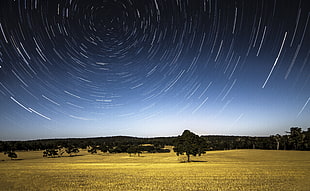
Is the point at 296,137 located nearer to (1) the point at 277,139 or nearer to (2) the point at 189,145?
(1) the point at 277,139

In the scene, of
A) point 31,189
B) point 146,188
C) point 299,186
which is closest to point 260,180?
point 299,186

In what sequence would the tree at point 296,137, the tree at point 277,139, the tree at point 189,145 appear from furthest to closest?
the tree at point 277,139
the tree at point 296,137
the tree at point 189,145

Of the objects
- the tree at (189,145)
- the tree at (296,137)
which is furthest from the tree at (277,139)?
the tree at (189,145)

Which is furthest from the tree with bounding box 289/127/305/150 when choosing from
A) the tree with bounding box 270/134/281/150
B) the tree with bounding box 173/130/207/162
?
the tree with bounding box 173/130/207/162

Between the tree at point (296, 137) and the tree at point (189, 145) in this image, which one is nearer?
the tree at point (189, 145)

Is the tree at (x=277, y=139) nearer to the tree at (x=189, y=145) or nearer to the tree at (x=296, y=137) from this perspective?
the tree at (x=296, y=137)

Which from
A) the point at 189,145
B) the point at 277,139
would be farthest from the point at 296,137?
the point at 189,145

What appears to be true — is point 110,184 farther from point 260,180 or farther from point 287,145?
point 287,145

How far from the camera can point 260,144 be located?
13200cm

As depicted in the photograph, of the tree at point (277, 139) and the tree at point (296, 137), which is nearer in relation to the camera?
the tree at point (296, 137)

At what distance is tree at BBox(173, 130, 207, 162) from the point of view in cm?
6250

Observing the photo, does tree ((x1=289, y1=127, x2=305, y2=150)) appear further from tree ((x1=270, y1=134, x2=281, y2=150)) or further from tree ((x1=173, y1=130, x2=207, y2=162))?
tree ((x1=173, y1=130, x2=207, y2=162))

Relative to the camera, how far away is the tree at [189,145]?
6250 centimetres

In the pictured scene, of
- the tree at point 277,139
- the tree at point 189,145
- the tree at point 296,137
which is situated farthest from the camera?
the tree at point 277,139
